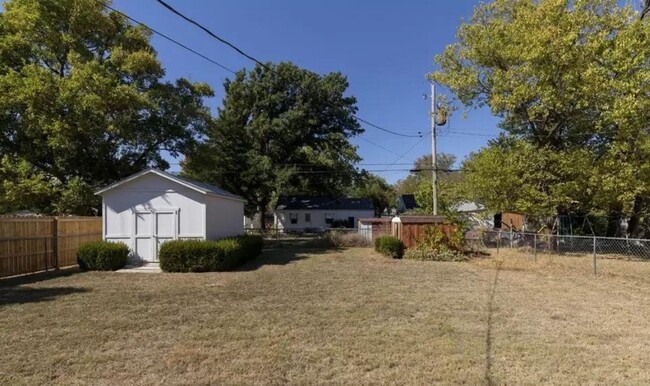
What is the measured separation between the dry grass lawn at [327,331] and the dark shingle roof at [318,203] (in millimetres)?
31028

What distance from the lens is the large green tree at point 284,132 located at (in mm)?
33062

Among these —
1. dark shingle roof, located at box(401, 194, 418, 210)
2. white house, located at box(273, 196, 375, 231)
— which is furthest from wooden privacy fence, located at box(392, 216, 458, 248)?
dark shingle roof, located at box(401, 194, 418, 210)

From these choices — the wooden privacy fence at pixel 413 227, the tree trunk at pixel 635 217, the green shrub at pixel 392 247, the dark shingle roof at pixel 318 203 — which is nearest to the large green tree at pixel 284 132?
the dark shingle roof at pixel 318 203

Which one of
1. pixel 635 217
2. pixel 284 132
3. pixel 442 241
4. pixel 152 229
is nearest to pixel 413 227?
pixel 442 241

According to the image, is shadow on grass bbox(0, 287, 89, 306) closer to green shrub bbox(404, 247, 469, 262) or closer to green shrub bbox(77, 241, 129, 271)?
green shrub bbox(77, 241, 129, 271)

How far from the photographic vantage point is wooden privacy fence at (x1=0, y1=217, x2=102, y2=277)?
39.4ft

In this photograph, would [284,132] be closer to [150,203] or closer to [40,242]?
[150,203]

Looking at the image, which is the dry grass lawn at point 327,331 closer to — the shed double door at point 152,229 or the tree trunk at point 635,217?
the shed double door at point 152,229

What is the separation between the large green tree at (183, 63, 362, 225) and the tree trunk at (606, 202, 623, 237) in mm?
17701

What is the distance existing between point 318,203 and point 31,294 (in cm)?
3397

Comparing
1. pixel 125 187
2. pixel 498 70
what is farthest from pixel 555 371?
pixel 498 70

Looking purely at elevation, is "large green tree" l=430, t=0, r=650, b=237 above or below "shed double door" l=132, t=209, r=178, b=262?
above

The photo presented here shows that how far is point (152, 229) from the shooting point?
15234 mm

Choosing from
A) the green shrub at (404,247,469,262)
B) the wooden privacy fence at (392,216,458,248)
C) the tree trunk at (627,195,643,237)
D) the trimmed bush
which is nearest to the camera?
the green shrub at (404,247,469,262)
